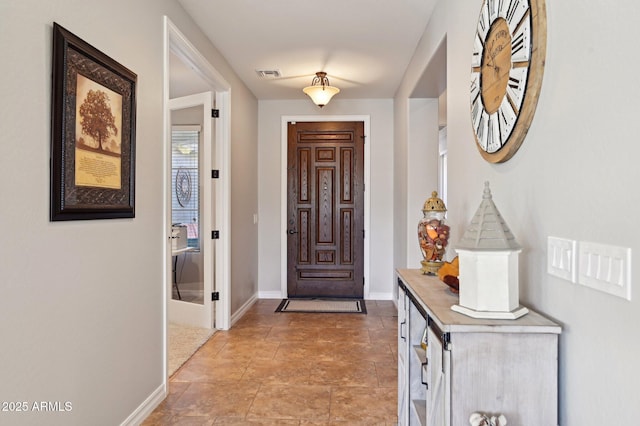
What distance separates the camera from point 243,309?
466cm

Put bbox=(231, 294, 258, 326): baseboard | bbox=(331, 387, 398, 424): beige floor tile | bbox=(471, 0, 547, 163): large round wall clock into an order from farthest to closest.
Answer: bbox=(231, 294, 258, 326): baseboard, bbox=(331, 387, 398, 424): beige floor tile, bbox=(471, 0, 547, 163): large round wall clock

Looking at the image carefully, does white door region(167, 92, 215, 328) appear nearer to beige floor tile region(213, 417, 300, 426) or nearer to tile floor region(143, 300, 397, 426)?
tile floor region(143, 300, 397, 426)

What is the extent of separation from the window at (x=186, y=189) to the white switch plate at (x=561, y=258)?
4.25 meters

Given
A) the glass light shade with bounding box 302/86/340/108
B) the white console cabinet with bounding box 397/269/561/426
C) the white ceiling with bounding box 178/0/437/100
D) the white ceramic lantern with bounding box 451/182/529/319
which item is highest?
the white ceiling with bounding box 178/0/437/100

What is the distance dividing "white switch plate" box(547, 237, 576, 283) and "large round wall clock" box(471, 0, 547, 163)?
16.1 inches

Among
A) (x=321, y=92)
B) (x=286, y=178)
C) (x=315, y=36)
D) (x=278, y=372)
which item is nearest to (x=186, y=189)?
(x=286, y=178)

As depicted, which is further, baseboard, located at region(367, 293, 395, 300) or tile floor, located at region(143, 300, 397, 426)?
baseboard, located at region(367, 293, 395, 300)

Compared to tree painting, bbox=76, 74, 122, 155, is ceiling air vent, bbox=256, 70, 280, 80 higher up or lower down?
higher up

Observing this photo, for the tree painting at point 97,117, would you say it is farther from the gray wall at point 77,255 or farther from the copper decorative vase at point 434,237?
the copper decorative vase at point 434,237

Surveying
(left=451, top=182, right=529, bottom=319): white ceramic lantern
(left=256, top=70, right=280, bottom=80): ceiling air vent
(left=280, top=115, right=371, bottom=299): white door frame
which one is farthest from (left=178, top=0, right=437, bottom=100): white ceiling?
(left=451, top=182, right=529, bottom=319): white ceramic lantern

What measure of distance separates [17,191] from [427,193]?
11.4 ft

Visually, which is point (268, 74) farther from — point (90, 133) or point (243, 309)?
point (90, 133)

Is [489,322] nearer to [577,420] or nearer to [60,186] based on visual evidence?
[577,420]

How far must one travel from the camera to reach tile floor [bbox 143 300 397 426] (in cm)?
236
